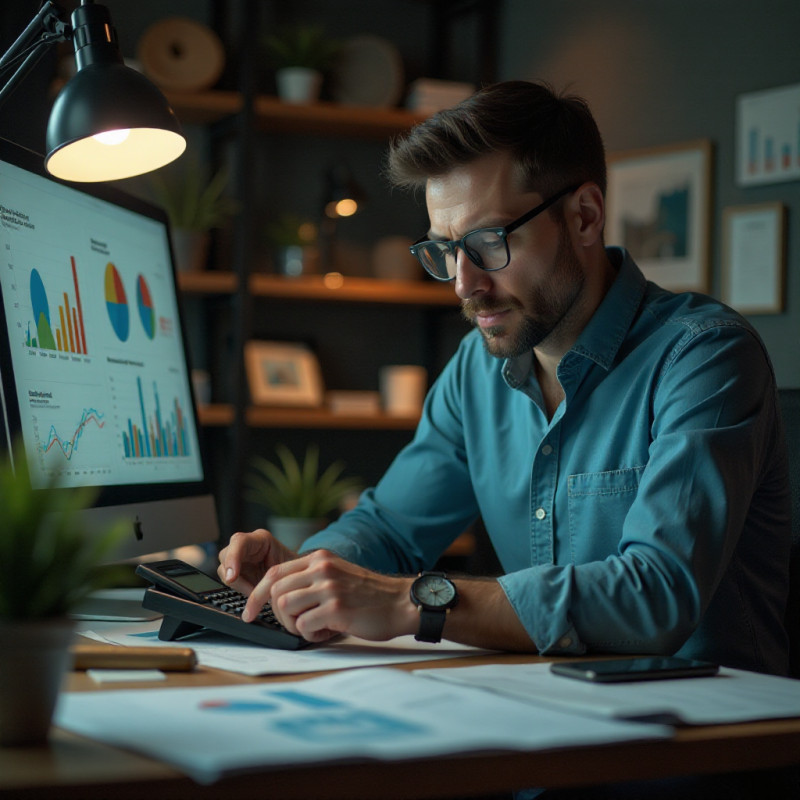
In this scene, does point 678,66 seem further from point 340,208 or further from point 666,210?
point 340,208

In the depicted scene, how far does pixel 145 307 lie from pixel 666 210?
2452 millimetres

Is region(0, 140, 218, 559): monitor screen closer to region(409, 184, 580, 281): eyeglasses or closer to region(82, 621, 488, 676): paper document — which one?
region(82, 621, 488, 676): paper document

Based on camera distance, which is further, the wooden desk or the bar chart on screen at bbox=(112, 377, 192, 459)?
the bar chart on screen at bbox=(112, 377, 192, 459)

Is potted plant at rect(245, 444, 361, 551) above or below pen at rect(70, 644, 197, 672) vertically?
below

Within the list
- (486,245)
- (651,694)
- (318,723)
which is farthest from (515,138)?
(318,723)

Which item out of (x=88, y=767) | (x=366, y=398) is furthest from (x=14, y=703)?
(x=366, y=398)

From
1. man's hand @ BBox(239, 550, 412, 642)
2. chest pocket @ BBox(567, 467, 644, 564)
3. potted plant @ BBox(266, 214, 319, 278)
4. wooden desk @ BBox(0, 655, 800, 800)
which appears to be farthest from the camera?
potted plant @ BBox(266, 214, 319, 278)

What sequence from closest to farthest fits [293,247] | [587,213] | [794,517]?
[794,517] → [587,213] → [293,247]

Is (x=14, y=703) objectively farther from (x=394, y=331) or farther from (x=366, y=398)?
(x=394, y=331)

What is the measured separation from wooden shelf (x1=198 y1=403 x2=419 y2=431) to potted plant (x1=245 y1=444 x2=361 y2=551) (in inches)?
6.9

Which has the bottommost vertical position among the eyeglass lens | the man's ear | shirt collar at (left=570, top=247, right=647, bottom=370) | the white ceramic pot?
shirt collar at (left=570, top=247, right=647, bottom=370)

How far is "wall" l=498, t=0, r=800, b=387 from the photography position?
3.22 m

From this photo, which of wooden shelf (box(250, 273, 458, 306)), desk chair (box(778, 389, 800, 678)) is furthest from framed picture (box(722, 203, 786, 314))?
desk chair (box(778, 389, 800, 678))

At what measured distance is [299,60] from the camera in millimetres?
3738
